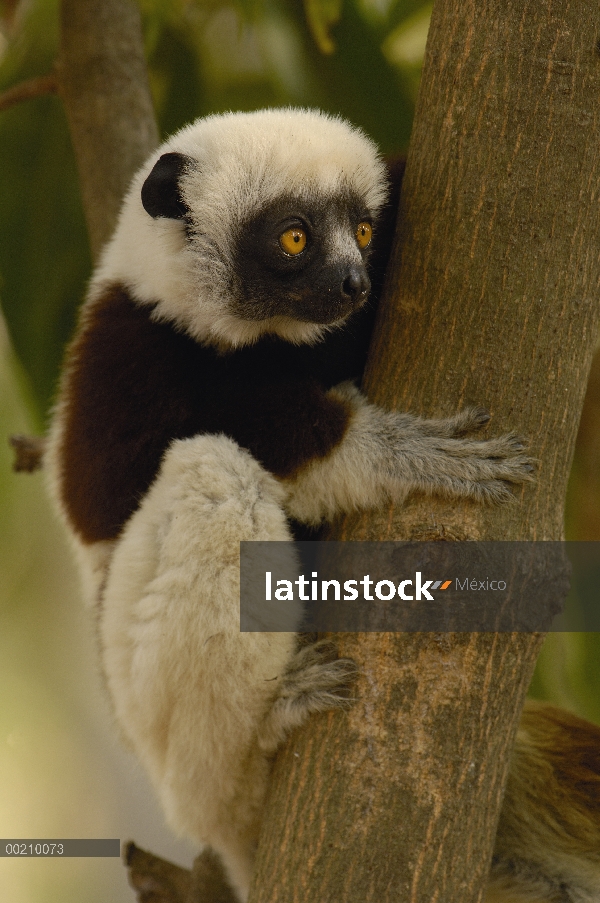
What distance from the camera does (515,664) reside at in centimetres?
233

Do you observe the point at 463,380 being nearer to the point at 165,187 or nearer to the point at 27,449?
the point at 165,187

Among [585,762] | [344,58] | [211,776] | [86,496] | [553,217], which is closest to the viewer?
[553,217]

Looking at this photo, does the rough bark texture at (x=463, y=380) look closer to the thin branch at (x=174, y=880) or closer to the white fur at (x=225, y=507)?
the white fur at (x=225, y=507)

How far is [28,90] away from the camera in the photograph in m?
4.07

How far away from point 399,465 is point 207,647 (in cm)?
80

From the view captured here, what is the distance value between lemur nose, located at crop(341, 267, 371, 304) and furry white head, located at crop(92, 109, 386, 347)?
0.16 m

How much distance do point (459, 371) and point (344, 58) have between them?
106 inches

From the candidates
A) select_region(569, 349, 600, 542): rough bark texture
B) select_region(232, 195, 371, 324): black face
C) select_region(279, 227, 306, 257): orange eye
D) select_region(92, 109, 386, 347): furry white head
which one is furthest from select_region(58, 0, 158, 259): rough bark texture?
select_region(569, 349, 600, 542): rough bark texture

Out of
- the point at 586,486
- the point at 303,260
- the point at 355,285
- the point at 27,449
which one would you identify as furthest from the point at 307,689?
the point at 27,449

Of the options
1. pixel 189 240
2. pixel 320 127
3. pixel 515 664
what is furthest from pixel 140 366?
pixel 515 664

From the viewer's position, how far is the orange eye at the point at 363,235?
295 centimetres

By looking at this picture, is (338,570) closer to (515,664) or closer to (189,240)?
(515,664)

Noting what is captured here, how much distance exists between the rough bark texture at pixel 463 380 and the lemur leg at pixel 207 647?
0.18 meters

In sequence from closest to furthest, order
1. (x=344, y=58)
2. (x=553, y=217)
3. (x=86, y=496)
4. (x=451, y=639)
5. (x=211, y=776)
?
(x=451, y=639) → (x=553, y=217) → (x=211, y=776) → (x=86, y=496) → (x=344, y=58)
